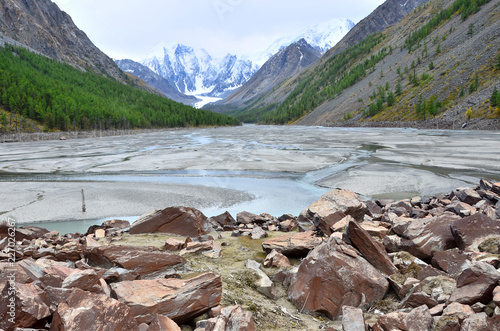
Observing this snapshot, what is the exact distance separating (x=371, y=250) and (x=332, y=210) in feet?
9.15

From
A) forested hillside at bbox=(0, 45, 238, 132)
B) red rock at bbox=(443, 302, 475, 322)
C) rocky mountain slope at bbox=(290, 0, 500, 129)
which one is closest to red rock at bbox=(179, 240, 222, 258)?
red rock at bbox=(443, 302, 475, 322)

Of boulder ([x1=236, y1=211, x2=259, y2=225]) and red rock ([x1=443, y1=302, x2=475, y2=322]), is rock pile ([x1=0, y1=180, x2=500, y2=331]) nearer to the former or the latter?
red rock ([x1=443, y1=302, x2=475, y2=322])

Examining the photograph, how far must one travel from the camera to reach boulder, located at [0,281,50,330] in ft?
9.48

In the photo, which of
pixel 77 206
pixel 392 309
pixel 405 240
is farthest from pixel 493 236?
pixel 77 206

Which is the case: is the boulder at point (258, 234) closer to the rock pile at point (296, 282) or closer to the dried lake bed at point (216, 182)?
the rock pile at point (296, 282)

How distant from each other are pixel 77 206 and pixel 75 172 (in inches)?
386

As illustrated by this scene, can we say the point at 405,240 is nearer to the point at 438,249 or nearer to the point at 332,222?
the point at 438,249

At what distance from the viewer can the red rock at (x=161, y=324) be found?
3050 mm

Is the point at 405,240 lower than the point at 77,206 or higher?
higher

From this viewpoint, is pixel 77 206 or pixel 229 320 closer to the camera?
pixel 229 320

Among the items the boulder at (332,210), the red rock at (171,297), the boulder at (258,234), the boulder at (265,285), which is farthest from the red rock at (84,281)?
the boulder at (332,210)

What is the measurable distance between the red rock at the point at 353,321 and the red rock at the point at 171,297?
5.24 feet

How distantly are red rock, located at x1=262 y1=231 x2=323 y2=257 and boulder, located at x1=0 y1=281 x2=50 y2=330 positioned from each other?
4.18 meters

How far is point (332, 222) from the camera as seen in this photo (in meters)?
7.38
